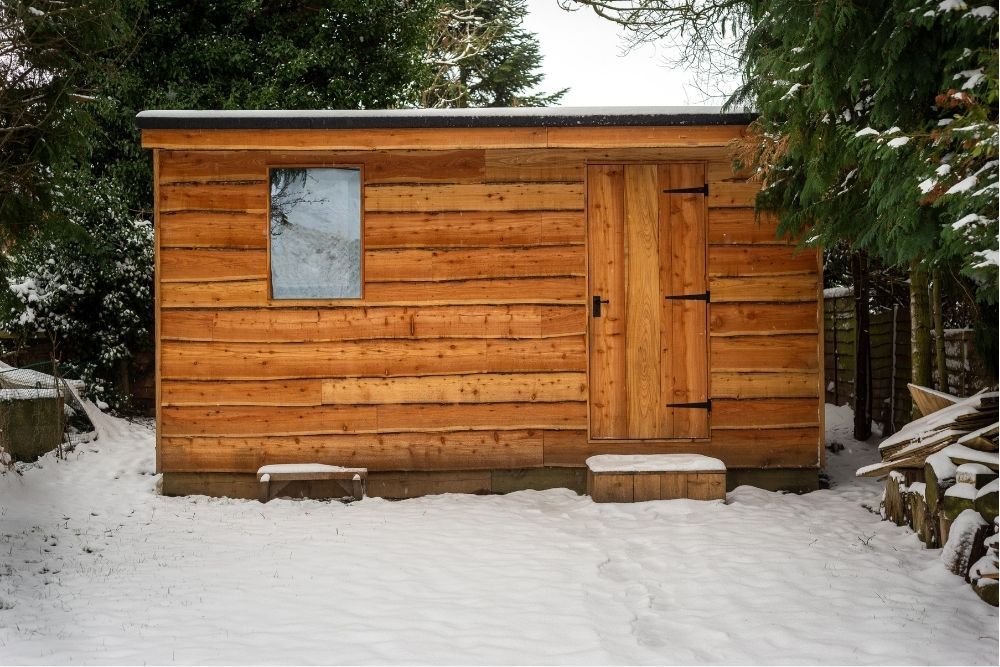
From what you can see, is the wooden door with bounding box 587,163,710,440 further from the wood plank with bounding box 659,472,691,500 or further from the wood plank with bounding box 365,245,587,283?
the wood plank with bounding box 659,472,691,500

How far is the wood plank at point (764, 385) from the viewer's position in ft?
→ 22.9

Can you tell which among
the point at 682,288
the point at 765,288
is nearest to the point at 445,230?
the point at 682,288

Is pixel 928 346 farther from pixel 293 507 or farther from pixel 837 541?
pixel 293 507

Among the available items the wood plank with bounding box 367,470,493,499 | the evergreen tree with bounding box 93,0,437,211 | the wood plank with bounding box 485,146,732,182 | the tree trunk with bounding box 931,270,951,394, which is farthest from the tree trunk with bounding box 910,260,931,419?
the evergreen tree with bounding box 93,0,437,211

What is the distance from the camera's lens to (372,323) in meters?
6.95

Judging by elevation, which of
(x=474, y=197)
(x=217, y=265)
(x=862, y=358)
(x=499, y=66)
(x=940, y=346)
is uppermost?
(x=499, y=66)

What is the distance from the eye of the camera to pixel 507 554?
5145mm

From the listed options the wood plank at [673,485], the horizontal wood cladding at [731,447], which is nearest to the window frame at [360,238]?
the horizontal wood cladding at [731,447]

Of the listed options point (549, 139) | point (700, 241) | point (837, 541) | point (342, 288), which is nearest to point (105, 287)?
point (342, 288)

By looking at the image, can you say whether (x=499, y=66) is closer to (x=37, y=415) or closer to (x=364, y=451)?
Result: (x=37, y=415)

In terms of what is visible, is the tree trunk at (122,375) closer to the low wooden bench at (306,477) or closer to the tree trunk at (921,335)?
the low wooden bench at (306,477)

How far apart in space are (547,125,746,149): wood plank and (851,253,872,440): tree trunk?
123 inches

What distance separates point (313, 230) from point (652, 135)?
2759mm

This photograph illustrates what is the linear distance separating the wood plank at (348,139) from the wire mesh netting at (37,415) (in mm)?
3460
